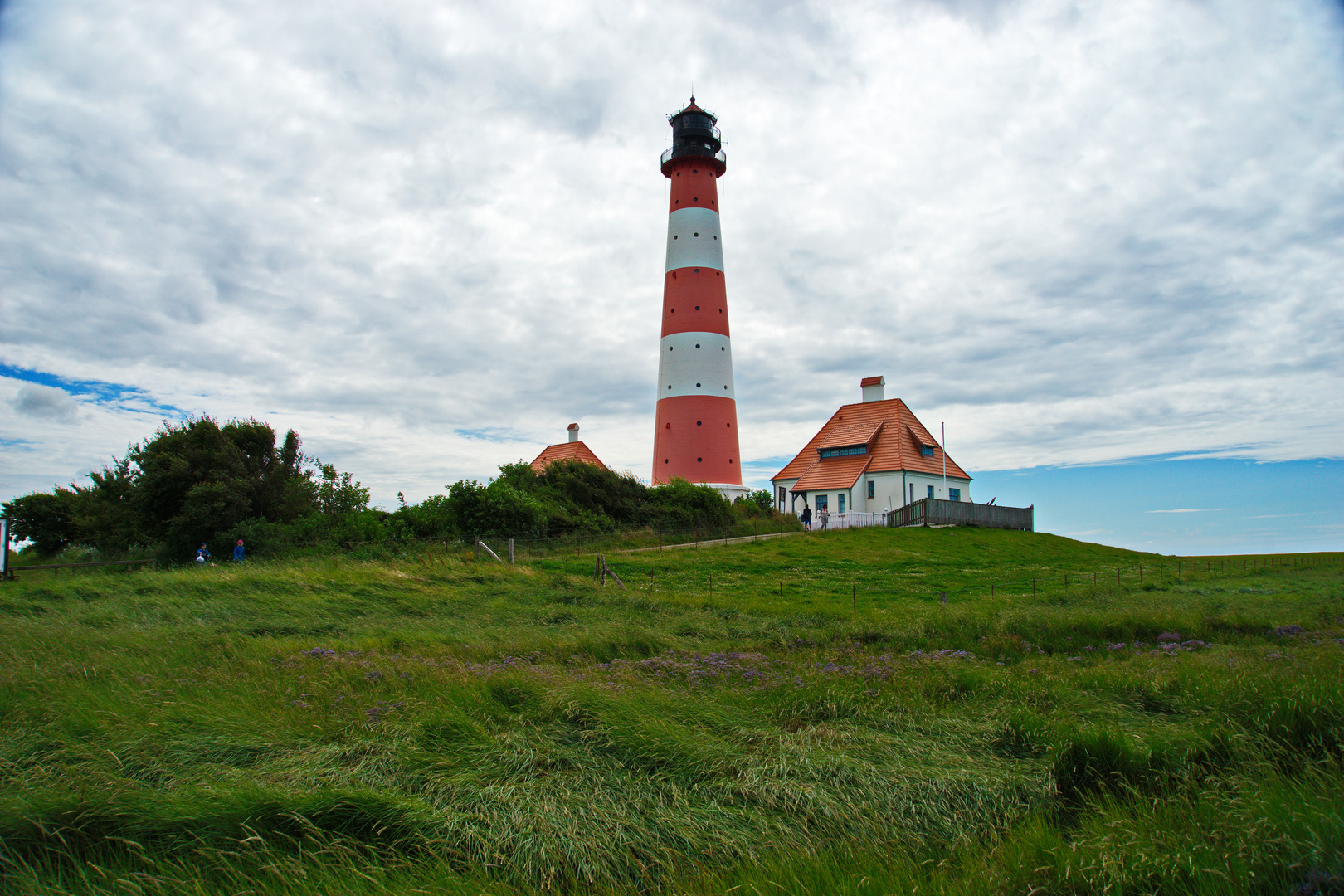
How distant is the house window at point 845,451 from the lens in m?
40.0

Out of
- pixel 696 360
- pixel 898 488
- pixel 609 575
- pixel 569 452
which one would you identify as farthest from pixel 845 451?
pixel 609 575

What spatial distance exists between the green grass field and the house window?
98.4ft

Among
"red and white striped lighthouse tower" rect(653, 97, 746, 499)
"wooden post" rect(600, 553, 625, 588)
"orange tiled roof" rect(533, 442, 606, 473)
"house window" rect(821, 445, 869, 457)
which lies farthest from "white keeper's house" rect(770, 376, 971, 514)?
"wooden post" rect(600, 553, 625, 588)

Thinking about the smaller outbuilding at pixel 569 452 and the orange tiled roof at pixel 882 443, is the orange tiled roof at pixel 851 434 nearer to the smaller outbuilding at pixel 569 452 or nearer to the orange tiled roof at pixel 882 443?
the orange tiled roof at pixel 882 443

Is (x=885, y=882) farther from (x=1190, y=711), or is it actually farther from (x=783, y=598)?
(x=783, y=598)

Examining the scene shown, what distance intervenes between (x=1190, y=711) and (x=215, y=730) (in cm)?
743

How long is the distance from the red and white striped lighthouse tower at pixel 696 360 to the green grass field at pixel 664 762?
2390cm

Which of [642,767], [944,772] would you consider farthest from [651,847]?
[944,772]

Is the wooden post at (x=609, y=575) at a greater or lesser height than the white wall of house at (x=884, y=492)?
lesser

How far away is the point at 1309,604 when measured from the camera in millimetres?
11867

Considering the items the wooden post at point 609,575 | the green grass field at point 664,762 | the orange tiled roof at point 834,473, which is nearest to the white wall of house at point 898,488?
the orange tiled roof at point 834,473

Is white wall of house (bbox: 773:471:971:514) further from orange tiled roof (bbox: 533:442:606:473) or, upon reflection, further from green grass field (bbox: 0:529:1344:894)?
green grass field (bbox: 0:529:1344:894)

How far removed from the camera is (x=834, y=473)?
1592 inches

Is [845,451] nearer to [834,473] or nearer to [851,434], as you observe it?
[851,434]
